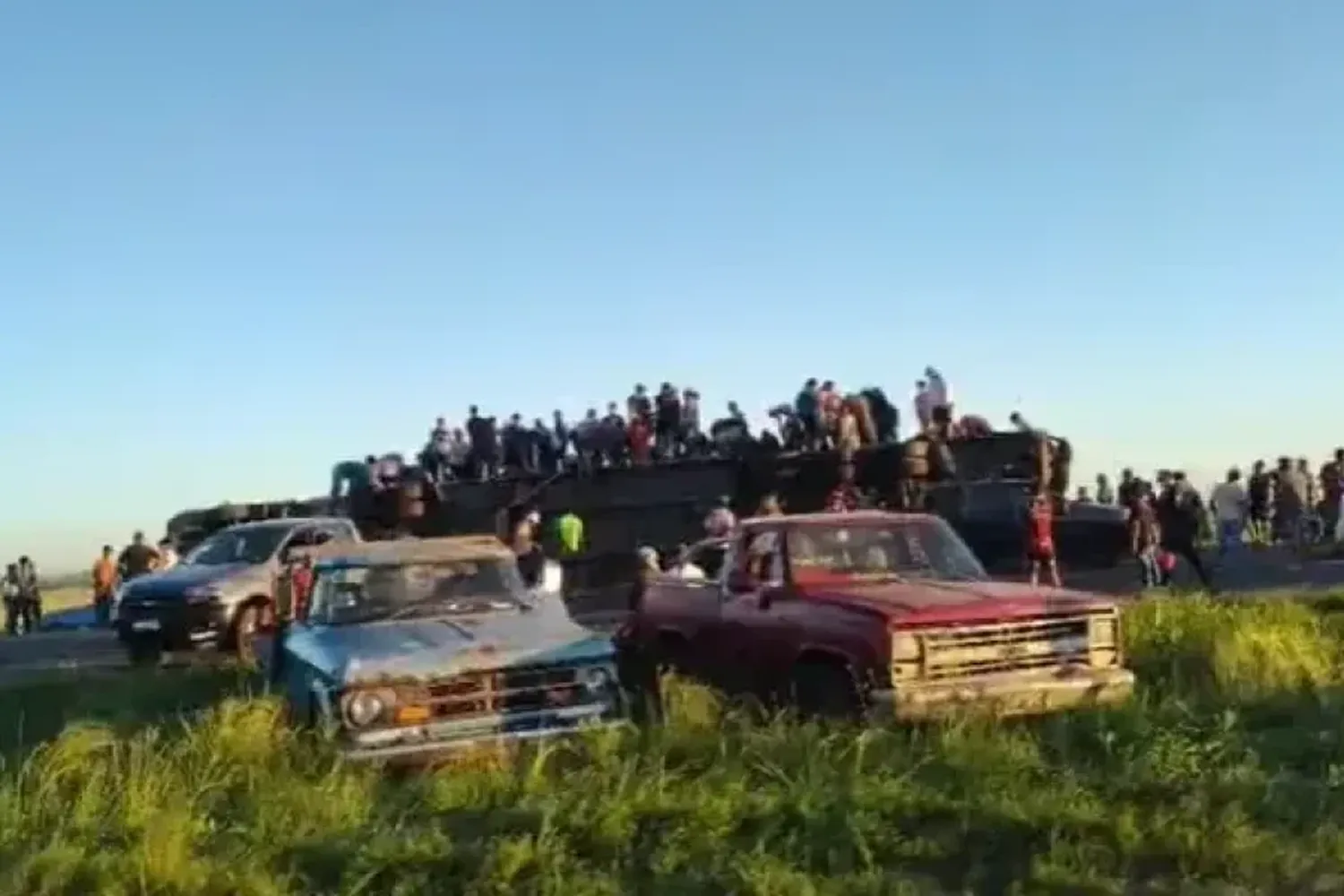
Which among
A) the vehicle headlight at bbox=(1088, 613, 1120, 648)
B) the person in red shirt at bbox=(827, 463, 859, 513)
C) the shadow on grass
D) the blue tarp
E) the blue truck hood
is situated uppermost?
the person in red shirt at bbox=(827, 463, 859, 513)

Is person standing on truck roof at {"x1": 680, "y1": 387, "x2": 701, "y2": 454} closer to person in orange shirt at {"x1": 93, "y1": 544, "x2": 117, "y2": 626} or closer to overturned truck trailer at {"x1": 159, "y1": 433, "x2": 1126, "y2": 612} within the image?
overturned truck trailer at {"x1": 159, "y1": 433, "x2": 1126, "y2": 612}

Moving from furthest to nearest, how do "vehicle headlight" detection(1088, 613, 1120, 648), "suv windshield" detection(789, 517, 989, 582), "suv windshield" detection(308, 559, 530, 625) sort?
"suv windshield" detection(789, 517, 989, 582)
"suv windshield" detection(308, 559, 530, 625)
"vehicle headlight" detection(1088, 613, 1120, 648)

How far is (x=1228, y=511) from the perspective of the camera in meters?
25.8

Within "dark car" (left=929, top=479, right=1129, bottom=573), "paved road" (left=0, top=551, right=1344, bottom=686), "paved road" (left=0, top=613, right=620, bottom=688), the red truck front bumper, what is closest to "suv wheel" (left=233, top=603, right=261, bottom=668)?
"paved road" (left=0, top=613, right=620, bottom=688)

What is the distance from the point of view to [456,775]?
973cm

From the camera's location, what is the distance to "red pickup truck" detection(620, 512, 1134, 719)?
1080cm

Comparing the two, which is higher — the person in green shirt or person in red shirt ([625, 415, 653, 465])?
person in red shirt ([625, 415, 653, 465])

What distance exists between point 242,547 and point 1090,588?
10.3 meters

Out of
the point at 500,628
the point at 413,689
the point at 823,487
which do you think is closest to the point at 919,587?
the point at 500,628

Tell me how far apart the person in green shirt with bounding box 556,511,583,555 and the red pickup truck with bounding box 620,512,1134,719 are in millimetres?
11142

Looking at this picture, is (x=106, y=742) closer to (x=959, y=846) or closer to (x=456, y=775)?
(x=456, y=775)

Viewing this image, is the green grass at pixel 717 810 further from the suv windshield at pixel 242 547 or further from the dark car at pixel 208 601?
the suv windshield at pixel 242 547

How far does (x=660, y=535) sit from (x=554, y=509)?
1.74 m

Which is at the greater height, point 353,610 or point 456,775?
point 353,610
